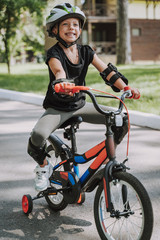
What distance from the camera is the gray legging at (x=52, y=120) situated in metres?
3.32

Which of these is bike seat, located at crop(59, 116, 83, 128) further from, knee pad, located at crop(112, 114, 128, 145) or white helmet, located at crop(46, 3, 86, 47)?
white helmet, located at crop(46, 3, 86, 47)

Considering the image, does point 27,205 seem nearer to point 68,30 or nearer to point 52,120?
point 52,120

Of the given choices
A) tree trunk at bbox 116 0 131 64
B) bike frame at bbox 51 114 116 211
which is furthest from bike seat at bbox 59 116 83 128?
tree trunk at bbox 116 0 131 64

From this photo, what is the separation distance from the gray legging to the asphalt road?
737mm

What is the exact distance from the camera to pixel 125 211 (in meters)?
2.95

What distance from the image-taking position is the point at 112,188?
293cm

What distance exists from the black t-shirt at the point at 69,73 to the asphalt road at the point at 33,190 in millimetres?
1013

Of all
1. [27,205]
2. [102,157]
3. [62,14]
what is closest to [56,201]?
[27,205]

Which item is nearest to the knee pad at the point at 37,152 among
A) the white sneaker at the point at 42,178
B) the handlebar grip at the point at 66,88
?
the white sneaker at the point at 42,178

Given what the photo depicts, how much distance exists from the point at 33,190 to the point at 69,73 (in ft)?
5.13

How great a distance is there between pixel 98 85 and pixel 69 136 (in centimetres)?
973

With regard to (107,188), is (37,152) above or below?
above

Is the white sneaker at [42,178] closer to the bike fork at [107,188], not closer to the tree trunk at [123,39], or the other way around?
the bike fork at [107,188]

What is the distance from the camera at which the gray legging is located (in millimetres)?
3320
